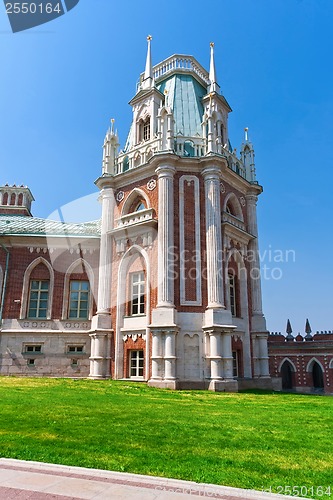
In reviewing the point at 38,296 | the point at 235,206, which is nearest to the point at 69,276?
the point at 38,296

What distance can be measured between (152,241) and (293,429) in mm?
14594

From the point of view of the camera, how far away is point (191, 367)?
19750 mm

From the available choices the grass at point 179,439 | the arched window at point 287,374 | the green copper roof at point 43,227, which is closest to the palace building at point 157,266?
the green copper roof at point 43,227

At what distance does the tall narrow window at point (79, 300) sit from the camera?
25.7 meters

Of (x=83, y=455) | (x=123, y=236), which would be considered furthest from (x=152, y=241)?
(x=83, y=455)

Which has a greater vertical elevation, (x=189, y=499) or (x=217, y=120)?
(x=217, y=120)

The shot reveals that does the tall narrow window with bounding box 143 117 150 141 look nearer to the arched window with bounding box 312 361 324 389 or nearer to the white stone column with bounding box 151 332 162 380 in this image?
the white stone column with bounding box 151 332 162 380

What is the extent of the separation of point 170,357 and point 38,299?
11549 mm

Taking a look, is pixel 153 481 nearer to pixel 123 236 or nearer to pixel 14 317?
pixel 123 236

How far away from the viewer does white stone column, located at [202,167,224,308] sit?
67.2 ft

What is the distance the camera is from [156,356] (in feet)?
63.3

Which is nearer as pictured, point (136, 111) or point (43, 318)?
point (43, 318)

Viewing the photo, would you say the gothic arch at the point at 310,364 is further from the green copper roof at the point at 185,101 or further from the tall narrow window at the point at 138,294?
the green copper roof at the point at 185,101

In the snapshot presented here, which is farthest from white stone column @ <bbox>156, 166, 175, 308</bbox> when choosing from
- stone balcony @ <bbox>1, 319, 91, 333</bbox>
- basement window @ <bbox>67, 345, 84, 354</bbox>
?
basement window @ <bbox>67, 345, 84, 354</bbox>
